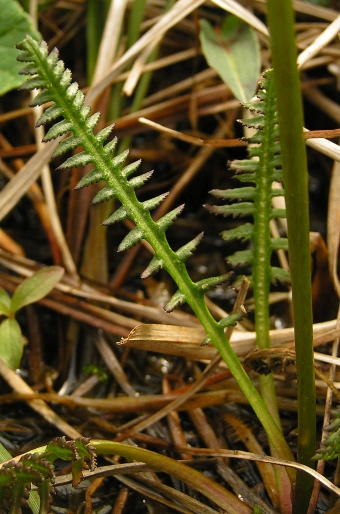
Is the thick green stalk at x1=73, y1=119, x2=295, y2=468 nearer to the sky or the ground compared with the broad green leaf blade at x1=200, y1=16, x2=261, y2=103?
nearer to the ground

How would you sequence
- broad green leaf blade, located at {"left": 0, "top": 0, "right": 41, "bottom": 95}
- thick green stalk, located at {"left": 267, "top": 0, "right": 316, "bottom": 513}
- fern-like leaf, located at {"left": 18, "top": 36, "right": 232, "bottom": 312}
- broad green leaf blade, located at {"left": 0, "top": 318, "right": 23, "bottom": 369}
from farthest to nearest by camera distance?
broad green leaf blade, located at {"left": 0, "top": 0, "right": 41, "bottom": 95} < broad green leaf blade, located at {"left": 0, "top": 318, "right": 23, "bottom": 369} < fern-like leaf, located at {"left": 18, "top": 36, "right": 232, "bottom": 312} < thick green stalk, located at {"left": 267, "top": 0, "right": 316, "bottom": 513}

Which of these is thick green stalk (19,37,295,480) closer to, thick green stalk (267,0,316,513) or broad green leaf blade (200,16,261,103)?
thick green stalk (267,0,316,513)

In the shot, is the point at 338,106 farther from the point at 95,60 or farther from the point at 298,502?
the point at 298,502

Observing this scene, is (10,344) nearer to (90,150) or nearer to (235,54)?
(90,150)

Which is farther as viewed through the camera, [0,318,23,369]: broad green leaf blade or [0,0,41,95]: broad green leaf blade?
[0,0,41,95]: broad green leaf blade

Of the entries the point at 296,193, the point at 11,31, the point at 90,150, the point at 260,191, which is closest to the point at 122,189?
the point at 90,150

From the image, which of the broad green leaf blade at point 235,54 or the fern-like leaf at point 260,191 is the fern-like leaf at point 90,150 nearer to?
the fern-like leaf at point 260,191

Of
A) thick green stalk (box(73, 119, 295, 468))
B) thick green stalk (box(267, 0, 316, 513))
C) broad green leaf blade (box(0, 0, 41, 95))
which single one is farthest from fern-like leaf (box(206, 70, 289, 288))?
broad green leaf blade (box(0, 0, 41, 95))

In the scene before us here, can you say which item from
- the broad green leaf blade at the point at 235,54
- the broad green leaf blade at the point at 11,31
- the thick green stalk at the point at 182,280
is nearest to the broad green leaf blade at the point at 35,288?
the thick green stalk at the point at 182,280
